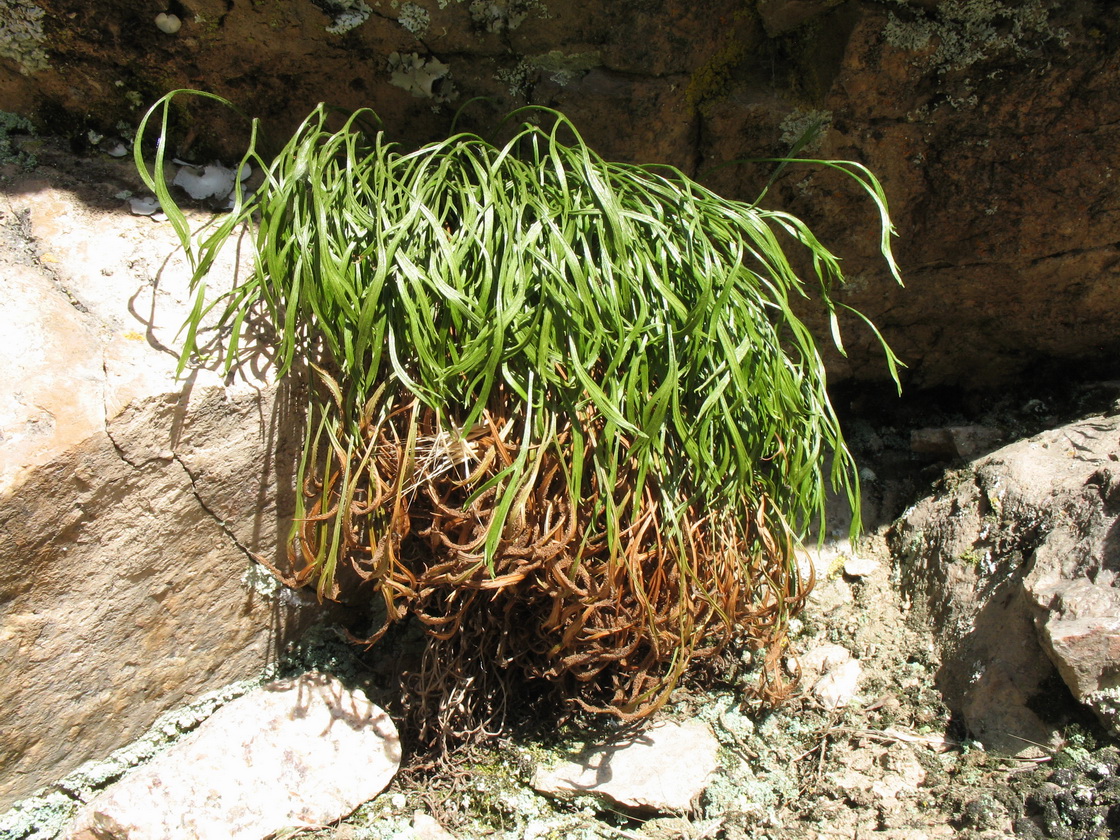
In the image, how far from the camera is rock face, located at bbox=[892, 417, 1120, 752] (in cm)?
144

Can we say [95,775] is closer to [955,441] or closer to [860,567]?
[860,567]

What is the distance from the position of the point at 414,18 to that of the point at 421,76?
117mm

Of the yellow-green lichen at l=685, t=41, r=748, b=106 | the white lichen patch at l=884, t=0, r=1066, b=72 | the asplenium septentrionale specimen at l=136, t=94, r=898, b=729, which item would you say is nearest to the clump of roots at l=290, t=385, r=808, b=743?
the asplenium septentrionale specimen at l=136, t=94, r=898, b=729

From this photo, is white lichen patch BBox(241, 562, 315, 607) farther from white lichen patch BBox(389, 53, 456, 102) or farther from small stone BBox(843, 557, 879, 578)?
small stone BBox(843, 557, 879, 578)

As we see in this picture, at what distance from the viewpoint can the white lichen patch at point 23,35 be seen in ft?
5.36

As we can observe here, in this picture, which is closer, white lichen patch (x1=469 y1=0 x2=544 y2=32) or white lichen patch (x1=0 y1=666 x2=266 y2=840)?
white lichen patch (x1=0 y1=666 x2=266 y2=840)

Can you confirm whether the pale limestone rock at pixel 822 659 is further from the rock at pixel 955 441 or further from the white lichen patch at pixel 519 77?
the white lichen patch at pixel 519 77

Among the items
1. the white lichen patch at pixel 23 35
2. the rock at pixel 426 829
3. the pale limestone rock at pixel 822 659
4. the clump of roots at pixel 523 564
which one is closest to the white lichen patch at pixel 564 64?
the clump of roots at pixel 523 564

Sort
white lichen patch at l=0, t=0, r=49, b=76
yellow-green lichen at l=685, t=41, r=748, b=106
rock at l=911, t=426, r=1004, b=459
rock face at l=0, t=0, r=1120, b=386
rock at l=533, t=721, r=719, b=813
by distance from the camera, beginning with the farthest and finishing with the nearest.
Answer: rock at l=911, t=426, r=1004, b=459, yellow-green lichen at l=685, t=41, r=748, b=106, rock face at l=0, t=0, r=1120, b=386, white lichen patch at l=0, t=0, r=49, b=76, rock at l=533, t=721, r=719, b=813

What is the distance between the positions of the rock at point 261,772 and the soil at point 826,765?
6cm

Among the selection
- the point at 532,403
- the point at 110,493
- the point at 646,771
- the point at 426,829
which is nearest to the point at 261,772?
the point at 426,829

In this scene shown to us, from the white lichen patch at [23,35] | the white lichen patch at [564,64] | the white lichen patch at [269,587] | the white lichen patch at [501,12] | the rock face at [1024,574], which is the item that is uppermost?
the white lichen patch at [501,12]

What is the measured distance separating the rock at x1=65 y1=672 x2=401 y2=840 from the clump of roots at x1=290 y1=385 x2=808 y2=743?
14 centimetres

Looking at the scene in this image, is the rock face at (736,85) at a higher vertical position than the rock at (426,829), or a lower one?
higher
